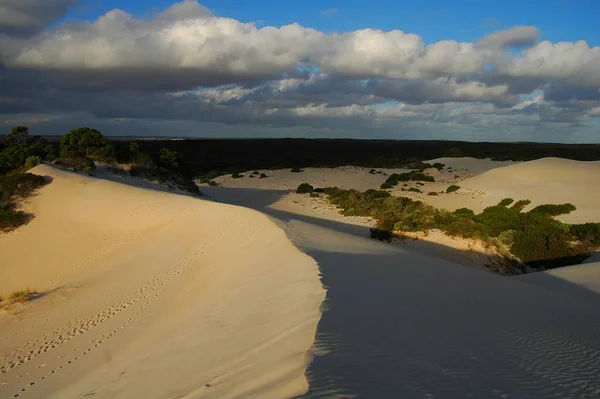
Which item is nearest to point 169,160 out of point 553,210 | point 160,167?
point 160,167

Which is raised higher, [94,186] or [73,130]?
[73,130]

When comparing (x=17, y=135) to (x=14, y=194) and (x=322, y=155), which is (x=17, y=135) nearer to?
(x=14, y=194)

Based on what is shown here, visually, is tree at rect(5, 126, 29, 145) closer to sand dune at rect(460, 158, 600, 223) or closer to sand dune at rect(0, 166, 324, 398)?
sand dune at rect(0, 166, 324, 398)

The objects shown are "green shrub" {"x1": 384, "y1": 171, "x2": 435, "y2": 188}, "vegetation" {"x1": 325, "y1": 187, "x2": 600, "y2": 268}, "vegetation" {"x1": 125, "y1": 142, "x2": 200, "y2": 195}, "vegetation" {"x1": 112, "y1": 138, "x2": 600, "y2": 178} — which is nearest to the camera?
"vegetation" {"x1": 325, "y1": 187, "x2": 600, "y2": 268}

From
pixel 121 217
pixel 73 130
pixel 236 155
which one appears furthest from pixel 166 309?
pixel 236 155

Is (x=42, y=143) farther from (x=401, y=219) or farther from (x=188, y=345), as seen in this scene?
(x=188, y=345)

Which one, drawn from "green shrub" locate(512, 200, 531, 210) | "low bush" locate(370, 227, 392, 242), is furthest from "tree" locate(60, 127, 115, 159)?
"green shrub" locate(512, 200, 531, 210)
